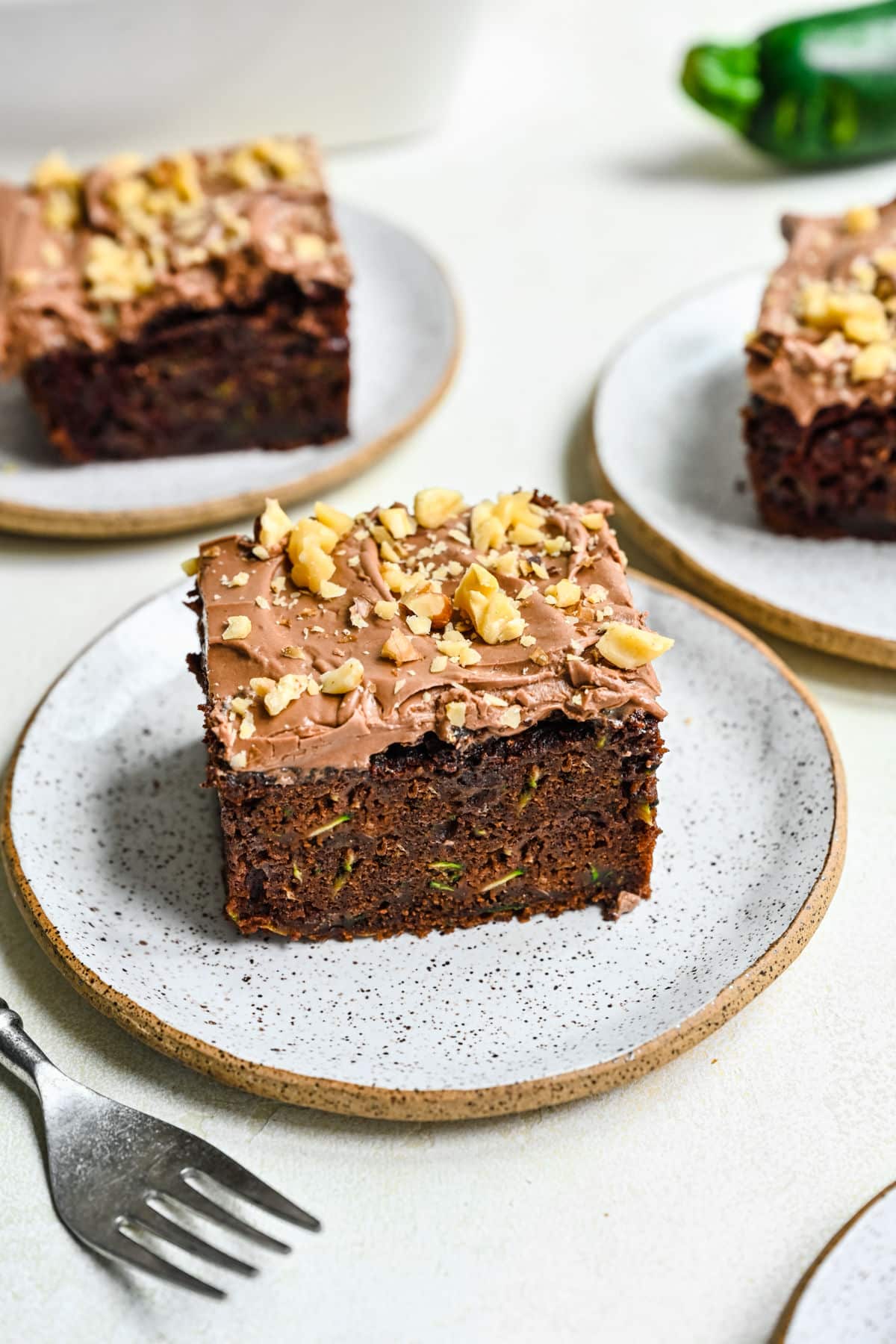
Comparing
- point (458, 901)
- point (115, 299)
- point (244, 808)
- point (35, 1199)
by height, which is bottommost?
point (35, 1199)

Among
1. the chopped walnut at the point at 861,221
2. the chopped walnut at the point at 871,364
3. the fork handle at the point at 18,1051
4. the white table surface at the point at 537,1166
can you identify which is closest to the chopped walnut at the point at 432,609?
the white table surface at the point at 537,1166

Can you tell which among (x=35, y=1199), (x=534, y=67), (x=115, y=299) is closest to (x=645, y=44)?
(x=534, y=67)

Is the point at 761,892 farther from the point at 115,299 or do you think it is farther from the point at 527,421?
the point at 115,299

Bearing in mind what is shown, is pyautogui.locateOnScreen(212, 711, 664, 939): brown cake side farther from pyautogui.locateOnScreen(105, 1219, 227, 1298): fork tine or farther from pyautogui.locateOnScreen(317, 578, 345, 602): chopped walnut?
pyautogui.locateOnScreen(105, 1219, 227, 1298): fork tine

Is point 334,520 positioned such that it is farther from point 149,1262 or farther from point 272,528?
point 149,1262

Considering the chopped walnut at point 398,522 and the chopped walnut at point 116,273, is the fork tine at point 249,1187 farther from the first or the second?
the chopped walnut at point 116,273

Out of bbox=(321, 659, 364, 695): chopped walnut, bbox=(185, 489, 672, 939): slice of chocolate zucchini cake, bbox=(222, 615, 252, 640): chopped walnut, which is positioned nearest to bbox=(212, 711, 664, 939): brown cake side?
bbox=(185, 489, 672, 939): slice of chocolate zucchini cake

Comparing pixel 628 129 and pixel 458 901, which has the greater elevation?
pixel 628 129

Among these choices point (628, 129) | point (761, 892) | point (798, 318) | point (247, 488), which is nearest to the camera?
point (761, 892)
